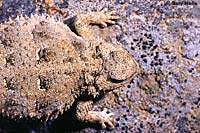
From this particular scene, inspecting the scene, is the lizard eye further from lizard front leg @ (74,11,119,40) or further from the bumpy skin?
lizard front leg @ (74,11,119,40)

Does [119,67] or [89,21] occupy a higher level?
[89,21]

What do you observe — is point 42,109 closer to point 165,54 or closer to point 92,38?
point 92,38

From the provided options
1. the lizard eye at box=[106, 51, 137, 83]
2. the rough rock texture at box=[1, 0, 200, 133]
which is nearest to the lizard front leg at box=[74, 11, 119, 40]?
the rough rock texture at box=[1, 0, 200, 133]

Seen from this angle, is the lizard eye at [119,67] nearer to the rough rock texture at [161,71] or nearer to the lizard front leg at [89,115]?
the rough rock texture at [161,71]

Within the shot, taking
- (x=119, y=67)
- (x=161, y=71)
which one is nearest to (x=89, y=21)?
(x=119, y=67)

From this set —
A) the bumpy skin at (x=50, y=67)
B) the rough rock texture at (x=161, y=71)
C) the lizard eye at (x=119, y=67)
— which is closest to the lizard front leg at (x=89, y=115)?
the rough rock texture at (x=161, y=71)

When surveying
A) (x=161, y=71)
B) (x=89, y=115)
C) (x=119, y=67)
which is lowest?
(x=89, y=115)

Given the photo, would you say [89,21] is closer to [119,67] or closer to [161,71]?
[119,67]
